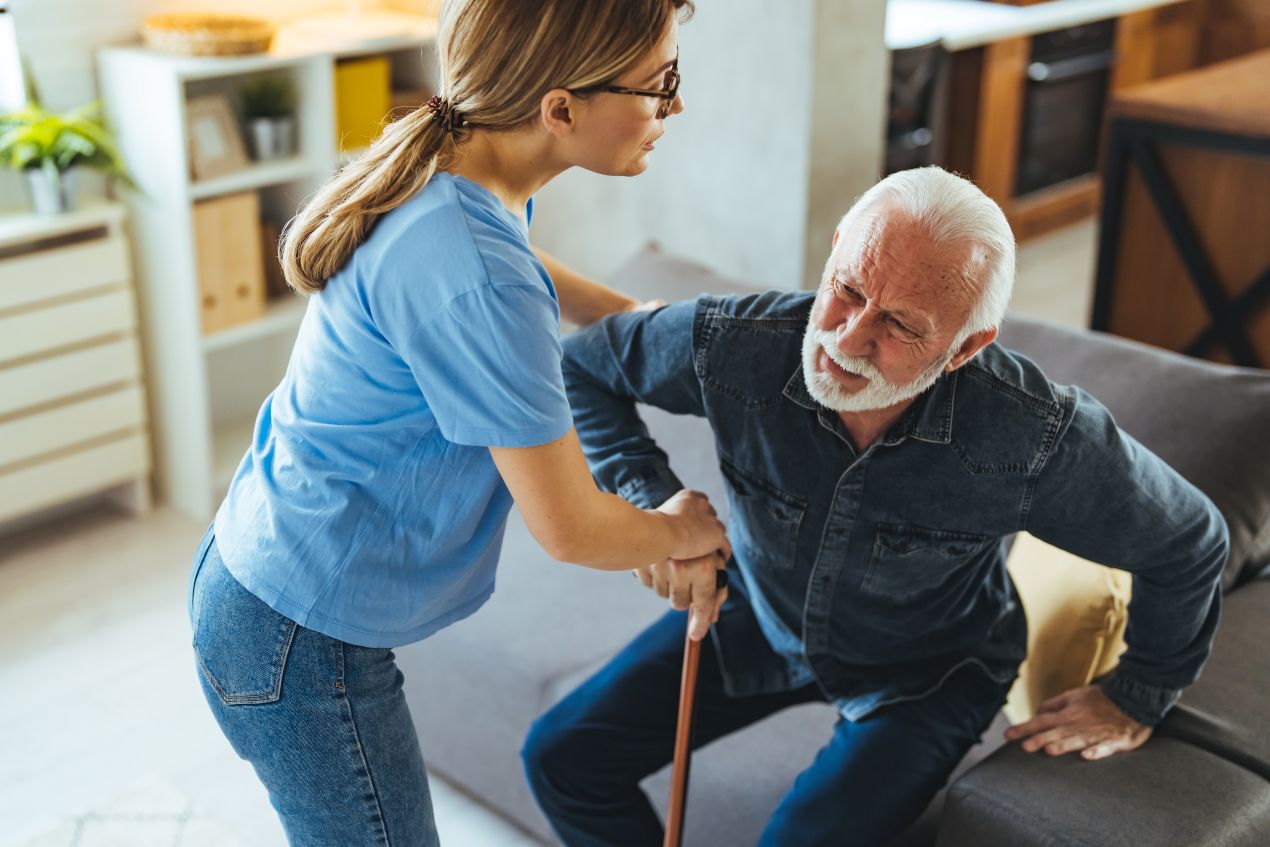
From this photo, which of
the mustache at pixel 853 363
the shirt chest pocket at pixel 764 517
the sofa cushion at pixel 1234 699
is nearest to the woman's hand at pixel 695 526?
the shirt chest pocket at pixel 764 517

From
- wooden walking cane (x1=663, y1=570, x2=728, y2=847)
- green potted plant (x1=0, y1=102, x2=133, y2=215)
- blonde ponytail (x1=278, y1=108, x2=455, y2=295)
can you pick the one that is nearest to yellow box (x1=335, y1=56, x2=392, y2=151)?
green potted plant (x1=0, y1=102, x2=133, y2=215)

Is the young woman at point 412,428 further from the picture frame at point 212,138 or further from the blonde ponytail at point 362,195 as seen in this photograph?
the picture frame at point 212,138

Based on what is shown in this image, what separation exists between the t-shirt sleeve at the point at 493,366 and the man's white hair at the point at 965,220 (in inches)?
20.4

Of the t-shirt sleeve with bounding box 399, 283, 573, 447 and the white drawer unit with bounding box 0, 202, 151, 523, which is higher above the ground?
the t-shirt sleeve with bounding box 399, 283, 573, 447

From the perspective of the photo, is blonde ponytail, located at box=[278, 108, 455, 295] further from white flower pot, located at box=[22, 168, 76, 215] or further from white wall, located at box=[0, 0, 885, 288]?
white wall, located at box=[0, 0, 885, 288]

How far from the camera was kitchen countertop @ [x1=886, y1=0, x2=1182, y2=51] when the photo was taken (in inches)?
186

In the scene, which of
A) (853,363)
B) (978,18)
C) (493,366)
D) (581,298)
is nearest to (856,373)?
(853,363)

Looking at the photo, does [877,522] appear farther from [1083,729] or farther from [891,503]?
[1083,729]

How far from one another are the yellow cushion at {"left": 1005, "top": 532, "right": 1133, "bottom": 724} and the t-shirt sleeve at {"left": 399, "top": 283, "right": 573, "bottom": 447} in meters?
0.96

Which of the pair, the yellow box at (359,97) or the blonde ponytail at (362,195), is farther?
the yellow box at (359,97)

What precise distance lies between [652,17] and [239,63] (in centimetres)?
211

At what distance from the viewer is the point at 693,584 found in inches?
63.2

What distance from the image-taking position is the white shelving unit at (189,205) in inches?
121

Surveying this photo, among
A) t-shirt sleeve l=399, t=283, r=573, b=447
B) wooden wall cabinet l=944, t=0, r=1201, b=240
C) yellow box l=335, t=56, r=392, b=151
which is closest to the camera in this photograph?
t-shirt sleeve l=399, t=283, r=573, b=447
